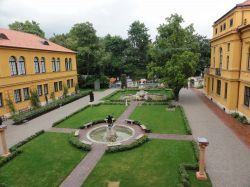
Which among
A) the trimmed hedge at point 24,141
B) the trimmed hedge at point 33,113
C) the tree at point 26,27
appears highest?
the tree at point 26,27

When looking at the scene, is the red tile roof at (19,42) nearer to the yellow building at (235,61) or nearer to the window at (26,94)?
the window at (26,94)

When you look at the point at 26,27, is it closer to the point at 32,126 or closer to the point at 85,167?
the point at 32,126

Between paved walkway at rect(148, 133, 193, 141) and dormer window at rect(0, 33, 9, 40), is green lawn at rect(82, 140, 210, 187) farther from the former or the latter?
dormer window at rect(0, 33, 9, 40)

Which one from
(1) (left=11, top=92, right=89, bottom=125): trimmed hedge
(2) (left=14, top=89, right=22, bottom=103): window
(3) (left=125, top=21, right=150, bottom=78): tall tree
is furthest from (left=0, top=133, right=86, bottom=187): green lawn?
(3) (left=125, top=21, right=150, bottom=78): tall tree

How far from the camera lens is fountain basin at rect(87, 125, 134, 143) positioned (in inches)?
602

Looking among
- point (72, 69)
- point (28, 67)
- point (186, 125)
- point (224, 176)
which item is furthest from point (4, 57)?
point (224, 176)

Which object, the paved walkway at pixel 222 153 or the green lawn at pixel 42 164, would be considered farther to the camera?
the green lawn at pixel 42 164

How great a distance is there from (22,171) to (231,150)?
12.4m

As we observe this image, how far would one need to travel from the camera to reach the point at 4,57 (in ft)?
69.9

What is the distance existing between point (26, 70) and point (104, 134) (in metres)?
14.6

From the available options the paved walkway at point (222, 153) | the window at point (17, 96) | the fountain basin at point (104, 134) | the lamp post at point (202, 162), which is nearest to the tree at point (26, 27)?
the window at point (17, 96)

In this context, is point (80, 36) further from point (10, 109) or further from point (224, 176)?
point (224, 176)

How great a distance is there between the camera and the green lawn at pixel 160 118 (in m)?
16.8

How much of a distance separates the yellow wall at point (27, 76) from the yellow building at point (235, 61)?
22.8 meters
